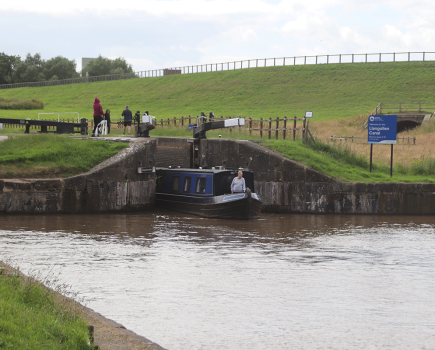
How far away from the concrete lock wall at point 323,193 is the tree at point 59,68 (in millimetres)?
85007

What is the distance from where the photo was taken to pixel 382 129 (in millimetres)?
20922

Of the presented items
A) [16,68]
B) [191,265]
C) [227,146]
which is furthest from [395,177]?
[16,68]

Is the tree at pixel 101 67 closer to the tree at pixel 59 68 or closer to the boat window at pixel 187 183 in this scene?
the tree at pixel 59 68

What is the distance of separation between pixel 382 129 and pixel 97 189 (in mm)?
11057

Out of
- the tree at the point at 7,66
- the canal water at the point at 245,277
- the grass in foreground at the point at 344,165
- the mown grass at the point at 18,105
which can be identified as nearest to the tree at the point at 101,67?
the tree at the point at 7,66

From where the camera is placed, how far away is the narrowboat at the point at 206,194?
17.7 m

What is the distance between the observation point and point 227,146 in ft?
71.2

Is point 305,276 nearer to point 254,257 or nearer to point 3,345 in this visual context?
point 254,257

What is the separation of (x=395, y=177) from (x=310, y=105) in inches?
1193

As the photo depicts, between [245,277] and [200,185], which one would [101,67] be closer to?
[200,185]

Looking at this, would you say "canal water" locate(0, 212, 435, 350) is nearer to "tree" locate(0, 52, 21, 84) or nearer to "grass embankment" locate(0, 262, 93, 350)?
"grass embankment" locate(0, 262, 93, 350)

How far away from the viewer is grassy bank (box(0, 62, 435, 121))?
1928 inches

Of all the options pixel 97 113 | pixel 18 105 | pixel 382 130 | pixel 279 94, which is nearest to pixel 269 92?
pixel 279 94

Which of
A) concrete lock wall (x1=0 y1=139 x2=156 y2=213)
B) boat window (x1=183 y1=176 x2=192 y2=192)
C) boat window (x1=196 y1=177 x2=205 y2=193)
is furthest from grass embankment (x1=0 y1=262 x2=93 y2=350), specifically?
boat window (x1=183 y1=176 x2=192 y2=192)
